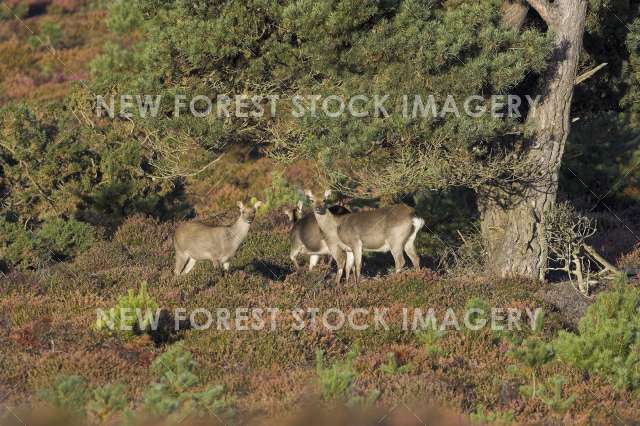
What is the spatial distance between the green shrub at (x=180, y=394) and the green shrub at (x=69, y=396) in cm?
62

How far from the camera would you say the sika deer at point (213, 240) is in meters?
15.8

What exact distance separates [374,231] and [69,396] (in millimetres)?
8360

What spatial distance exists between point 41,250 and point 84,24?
29.3 meters

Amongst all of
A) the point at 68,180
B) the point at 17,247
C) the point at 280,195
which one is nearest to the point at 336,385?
the point at 17,247

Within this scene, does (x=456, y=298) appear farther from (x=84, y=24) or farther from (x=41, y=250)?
(x=84, y=24)

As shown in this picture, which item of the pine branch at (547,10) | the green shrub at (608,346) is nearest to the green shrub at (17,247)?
the pine branch at (547,10)

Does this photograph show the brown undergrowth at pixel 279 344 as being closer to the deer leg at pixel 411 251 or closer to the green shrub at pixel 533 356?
the green shrub at pixel 533 356

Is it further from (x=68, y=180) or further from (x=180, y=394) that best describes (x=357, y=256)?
(x=68, y=180)

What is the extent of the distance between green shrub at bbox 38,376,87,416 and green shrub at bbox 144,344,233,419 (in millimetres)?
623

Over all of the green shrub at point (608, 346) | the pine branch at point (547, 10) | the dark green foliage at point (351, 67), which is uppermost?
the pine branch at point (547, 10)

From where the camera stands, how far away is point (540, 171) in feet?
50.6

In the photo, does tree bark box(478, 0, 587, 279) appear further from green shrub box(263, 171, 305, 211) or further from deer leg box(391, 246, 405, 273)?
green shrub box(263, 171, 305, 211)

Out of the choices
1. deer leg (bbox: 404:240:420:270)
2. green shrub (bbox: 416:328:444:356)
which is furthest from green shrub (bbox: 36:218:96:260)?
green shrub (bbox: 416:328:444:356)

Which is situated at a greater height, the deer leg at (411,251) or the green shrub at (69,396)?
the green shrub at (69,396)
